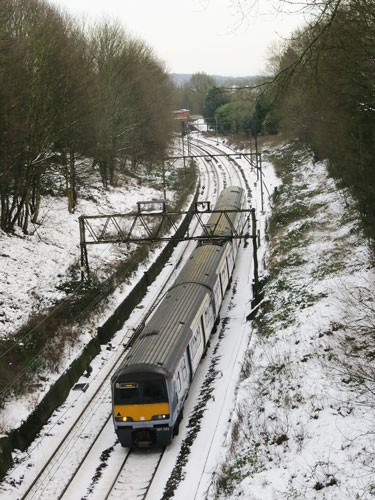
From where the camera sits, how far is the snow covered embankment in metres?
12.2

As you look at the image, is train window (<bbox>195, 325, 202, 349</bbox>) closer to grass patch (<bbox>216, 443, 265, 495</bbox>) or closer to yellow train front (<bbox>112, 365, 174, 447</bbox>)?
yellow train front (<bbox>112, 365, 174, 447</bbox>)

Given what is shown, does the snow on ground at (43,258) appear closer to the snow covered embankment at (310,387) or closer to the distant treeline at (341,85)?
the snow covered embankment at (310,387)

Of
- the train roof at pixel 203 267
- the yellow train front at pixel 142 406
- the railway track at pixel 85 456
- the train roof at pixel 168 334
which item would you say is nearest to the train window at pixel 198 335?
the train roof at pixel 168 334

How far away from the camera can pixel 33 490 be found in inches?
592

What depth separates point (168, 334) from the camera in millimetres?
17641

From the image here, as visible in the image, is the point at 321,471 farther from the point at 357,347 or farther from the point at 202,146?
the point at 202,146

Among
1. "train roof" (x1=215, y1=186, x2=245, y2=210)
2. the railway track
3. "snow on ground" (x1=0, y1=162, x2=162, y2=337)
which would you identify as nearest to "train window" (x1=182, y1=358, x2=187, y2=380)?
the railway track

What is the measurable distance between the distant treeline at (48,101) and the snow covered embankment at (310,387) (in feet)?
46.1

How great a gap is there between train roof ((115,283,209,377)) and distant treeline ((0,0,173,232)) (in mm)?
10781

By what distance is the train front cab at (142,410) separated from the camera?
15594 mm

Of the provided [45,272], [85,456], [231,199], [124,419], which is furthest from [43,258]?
[231,199]

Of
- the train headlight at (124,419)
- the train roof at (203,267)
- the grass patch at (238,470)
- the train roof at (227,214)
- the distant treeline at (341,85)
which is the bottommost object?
the grass patch at (238,470)

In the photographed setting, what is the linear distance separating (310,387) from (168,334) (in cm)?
481

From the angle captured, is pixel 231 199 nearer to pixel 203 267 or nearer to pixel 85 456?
pixel 203 267
